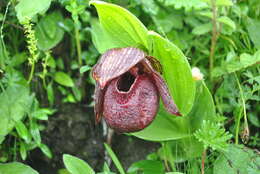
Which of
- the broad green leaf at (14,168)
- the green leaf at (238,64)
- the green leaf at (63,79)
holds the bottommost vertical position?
the broad green leaf at (14,168)

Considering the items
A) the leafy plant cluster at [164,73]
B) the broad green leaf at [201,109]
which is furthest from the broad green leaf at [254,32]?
the broad green leaf at [201,109]

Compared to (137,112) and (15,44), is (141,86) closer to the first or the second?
(137,112)

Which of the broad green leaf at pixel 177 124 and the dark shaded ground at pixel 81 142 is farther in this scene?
the dark shaded ground at pixel 81 142

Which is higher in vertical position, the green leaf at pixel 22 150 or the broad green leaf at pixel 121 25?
the broad green leaf at pixel 121 25

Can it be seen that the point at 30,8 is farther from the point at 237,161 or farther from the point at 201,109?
the point at 237,161

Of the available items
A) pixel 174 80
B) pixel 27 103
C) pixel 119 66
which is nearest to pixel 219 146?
pixel 174 80

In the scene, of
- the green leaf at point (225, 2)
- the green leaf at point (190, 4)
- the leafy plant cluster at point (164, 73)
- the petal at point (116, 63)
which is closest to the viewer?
the petal at point (116, 63)

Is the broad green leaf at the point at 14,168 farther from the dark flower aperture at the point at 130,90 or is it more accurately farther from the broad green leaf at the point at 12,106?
the dark flower aperture at the point at 130,90
